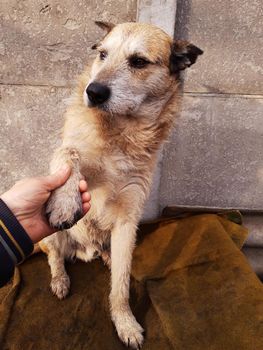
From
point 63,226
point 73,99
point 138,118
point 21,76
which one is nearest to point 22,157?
point 21,76

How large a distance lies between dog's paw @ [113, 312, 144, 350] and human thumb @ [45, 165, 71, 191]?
1106 millimetres

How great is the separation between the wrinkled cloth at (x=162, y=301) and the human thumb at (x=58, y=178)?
1087mm

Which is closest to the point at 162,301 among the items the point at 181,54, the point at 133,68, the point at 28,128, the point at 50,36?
the point at 133,68

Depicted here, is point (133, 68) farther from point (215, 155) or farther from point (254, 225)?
point (254, 225)

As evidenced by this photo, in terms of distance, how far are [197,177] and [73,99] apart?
151 cm

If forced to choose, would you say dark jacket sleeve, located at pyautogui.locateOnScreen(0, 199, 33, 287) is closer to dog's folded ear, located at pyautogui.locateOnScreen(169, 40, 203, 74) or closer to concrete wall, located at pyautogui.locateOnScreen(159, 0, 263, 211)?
dog's folded ear, located at pyautogui.locateOnScreen(169, 40, 203, 74)

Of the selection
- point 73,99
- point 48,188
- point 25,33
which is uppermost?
point 25,33

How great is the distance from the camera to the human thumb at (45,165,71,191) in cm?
179

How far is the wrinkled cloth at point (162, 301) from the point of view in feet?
7.09

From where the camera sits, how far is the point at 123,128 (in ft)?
7.60

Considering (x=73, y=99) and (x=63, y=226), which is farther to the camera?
(x=73, y=99)

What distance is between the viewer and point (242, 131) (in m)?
3.14

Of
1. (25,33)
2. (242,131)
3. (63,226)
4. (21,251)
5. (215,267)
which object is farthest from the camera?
(242,131)

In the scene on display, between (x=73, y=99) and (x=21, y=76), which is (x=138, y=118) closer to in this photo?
(x=73, y=99)
